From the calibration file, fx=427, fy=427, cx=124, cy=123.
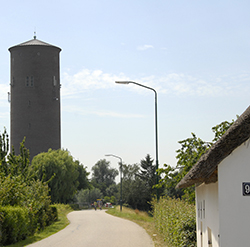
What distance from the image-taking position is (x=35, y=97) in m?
72.0

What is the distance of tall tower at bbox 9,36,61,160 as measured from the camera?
7131cm

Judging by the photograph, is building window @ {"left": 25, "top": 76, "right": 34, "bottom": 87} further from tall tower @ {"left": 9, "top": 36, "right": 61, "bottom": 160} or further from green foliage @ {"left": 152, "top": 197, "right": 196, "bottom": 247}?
green foliage @ {"left": 152, "top": 197, "right": 196, "bottom": 247}

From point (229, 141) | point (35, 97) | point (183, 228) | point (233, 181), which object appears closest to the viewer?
point (229, 141)

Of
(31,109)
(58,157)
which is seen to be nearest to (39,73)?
(31,109)

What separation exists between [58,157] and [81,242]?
44.6m

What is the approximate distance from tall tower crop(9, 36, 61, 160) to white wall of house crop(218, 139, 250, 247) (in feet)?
218

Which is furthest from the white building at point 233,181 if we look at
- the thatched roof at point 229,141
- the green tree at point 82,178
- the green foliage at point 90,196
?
the green foliage at point 90,196

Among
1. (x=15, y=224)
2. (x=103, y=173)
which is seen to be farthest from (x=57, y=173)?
(x=103, y=173)

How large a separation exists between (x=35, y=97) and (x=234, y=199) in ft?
222

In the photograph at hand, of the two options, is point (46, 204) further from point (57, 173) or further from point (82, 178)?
point (82, 178)

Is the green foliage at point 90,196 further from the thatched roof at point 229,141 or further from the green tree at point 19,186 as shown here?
the thatched roof at point 229,141

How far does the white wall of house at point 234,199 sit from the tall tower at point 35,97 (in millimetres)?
66463

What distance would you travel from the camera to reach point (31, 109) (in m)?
71.4

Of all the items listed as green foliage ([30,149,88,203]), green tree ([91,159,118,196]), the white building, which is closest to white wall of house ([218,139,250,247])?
the white building
